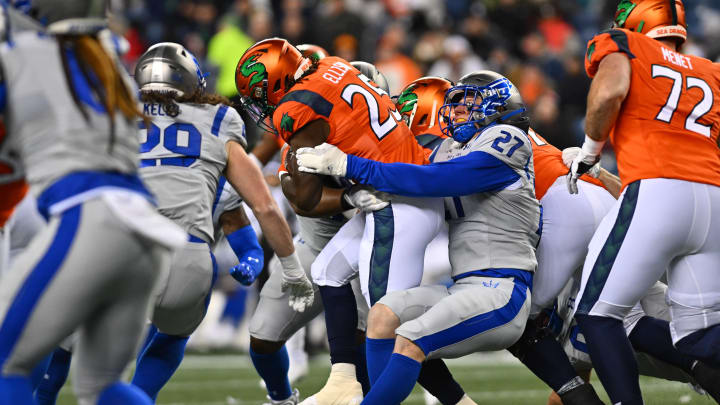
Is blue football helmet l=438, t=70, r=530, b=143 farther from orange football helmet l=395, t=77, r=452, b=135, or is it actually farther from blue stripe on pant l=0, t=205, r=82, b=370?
blue stripe on pant l=0, t=205, r=82, b=370

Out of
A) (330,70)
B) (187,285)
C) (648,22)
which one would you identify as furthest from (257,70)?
(648,22)

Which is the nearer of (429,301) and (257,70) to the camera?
(429,301)

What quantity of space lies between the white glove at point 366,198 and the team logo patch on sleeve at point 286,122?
15.6 inches

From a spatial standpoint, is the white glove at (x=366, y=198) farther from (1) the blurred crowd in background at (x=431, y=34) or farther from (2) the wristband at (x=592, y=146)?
(1) the blurred crowd in background at (x=431, y=34)

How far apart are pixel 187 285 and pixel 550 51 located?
10015 millimetres

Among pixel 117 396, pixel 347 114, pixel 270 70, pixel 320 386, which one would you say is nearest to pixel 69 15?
pixel 117 396

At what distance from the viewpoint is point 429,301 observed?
404 cm

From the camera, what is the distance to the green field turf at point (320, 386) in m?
6.08

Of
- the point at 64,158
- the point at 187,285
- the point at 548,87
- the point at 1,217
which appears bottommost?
the point at 548,87

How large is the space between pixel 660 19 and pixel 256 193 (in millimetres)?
1902

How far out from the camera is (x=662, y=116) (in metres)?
3.89

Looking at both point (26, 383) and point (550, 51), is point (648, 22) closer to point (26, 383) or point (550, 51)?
point (26, 383)

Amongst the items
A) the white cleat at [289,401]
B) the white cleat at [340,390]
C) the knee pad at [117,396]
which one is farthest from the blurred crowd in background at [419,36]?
the knee pad at [117,396]

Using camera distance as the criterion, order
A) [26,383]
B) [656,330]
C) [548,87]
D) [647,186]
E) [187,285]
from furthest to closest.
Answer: [548,87] < [656,330] < [187,285] < [647,186] < [26,383]
